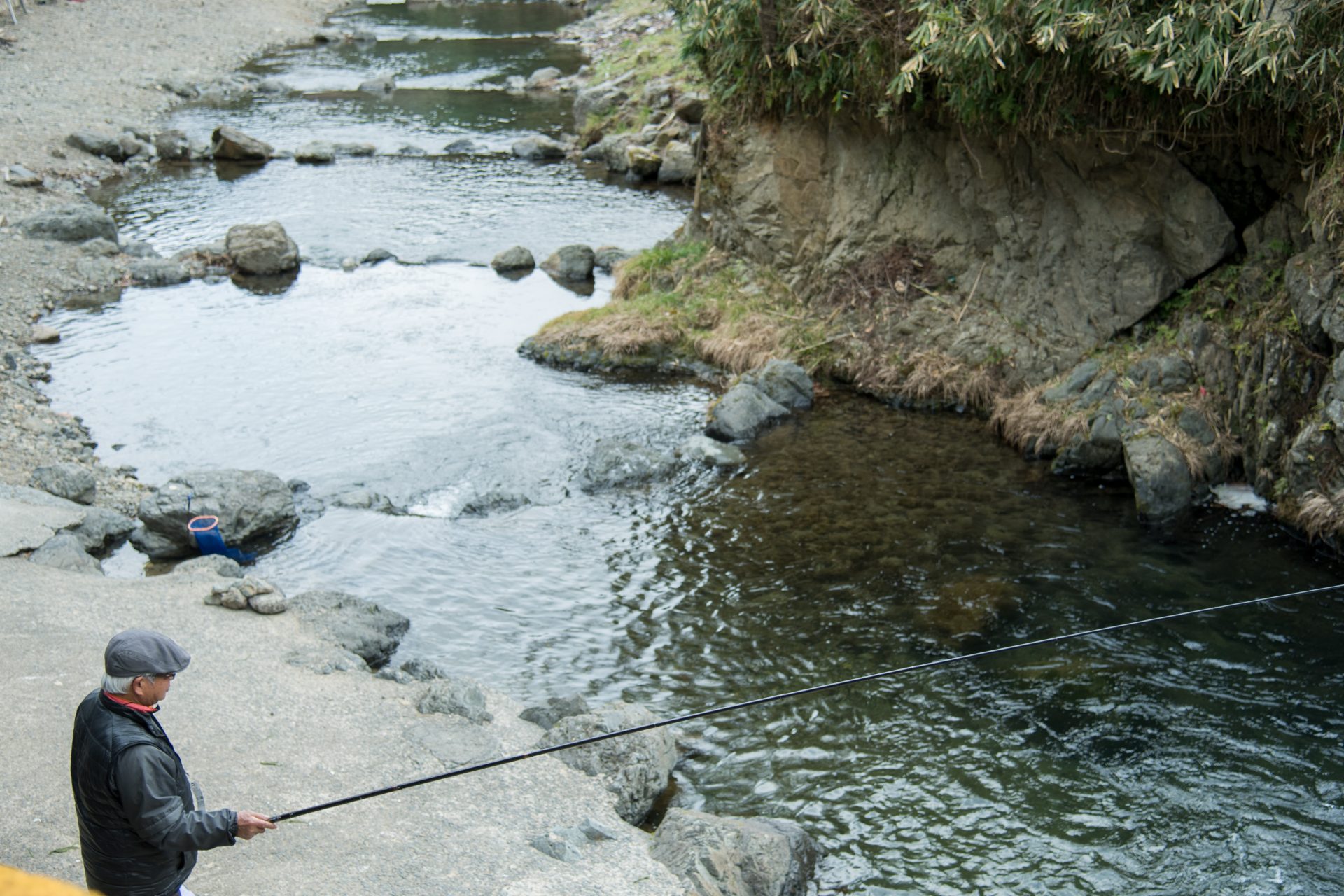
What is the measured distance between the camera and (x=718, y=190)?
17.4 m

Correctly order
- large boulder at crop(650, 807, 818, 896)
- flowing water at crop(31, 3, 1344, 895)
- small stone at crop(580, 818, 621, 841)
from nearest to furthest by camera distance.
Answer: large boulder at crop(650, 807, 818, 896)
small stone at crop(580, 818, 621, 841)
flowing water at crop(31, 3, 1344, 895)

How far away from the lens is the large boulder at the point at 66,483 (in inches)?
484

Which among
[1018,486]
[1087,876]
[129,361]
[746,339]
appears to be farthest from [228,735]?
[129,361]

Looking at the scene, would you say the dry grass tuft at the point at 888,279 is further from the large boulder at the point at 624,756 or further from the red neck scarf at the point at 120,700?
the red neck scarf at the point at 120,700

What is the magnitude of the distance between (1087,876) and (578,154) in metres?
24.7

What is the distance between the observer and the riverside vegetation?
35.5 ft

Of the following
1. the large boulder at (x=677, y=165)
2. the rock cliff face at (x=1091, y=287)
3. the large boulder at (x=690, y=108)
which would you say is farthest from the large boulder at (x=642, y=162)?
the rock cliff face at (x=1091, y=287)

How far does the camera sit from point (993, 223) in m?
14.7

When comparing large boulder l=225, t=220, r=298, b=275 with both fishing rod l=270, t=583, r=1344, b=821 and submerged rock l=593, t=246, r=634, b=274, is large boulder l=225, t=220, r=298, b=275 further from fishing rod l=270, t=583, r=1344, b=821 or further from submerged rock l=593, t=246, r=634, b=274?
fishing rod l=270, t=583, r=1344, b=821

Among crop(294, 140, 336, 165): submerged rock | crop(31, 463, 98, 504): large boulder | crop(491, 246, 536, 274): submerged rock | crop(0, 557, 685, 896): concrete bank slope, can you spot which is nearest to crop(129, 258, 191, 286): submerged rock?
crop(491, 246, 536, 274): submerged rock

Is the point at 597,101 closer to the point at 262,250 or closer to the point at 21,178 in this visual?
the point at 262,250

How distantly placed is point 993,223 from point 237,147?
21.4 metres

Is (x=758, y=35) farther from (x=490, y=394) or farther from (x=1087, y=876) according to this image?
(x=1087, y=876)

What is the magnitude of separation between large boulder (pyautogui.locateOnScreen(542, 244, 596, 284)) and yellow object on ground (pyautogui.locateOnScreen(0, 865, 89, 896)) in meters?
18.6
